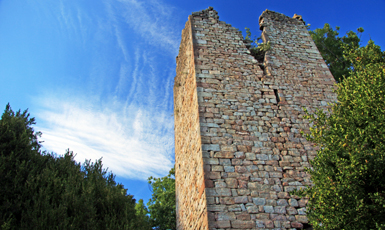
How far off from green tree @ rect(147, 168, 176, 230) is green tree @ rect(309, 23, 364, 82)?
9.09 meters

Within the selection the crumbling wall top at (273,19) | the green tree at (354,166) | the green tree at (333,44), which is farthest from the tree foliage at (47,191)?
the green tree at (333,44)

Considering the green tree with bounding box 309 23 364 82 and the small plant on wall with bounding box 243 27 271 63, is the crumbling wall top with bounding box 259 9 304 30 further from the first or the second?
the green tree with bounding box 309 23 364 82

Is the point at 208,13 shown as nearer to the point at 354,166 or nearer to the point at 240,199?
the point at 240,199

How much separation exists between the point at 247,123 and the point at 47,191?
14.8 ft

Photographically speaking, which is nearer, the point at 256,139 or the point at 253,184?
the point at 253,184

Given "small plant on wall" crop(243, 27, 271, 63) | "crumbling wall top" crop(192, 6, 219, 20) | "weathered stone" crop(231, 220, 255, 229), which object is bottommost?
"weathered stone" crop(231, 220, 255, 229)

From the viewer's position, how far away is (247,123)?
5938 mm

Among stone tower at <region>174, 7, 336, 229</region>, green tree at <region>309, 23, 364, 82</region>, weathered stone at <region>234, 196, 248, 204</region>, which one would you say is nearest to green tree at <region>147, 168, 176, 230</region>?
stone tower at <region>174, 7, 336, 229</region>

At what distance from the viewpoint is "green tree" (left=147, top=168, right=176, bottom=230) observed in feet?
35.4

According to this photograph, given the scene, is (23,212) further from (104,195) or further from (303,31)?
(303,31)

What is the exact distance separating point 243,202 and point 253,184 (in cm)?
43

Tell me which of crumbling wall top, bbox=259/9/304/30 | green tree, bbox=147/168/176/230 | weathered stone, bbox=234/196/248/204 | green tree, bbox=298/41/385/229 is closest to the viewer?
green tree, bbox=298/41/385/229

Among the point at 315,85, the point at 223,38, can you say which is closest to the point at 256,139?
the point at 315,85

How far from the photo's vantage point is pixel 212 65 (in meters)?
6.86
